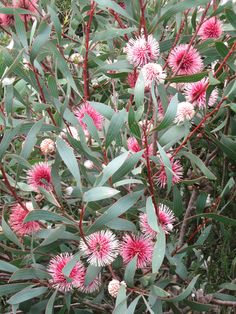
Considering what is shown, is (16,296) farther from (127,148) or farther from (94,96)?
(94,96)

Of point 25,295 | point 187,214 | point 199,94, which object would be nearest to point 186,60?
point 199,94

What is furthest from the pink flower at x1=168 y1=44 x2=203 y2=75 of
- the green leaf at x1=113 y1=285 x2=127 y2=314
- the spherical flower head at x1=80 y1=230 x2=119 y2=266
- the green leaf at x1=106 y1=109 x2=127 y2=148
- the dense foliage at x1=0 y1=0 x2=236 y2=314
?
the green leaf at x1=113 y1=285 x2=127 y2=314

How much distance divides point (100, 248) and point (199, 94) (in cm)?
36

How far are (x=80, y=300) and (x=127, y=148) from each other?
0.34 m

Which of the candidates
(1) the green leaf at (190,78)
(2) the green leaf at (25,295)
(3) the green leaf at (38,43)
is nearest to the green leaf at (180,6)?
(1) the green leaf at (190,78)

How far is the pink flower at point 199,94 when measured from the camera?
1113 mm

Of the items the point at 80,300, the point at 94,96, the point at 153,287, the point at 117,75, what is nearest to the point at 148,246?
the point at 153,287

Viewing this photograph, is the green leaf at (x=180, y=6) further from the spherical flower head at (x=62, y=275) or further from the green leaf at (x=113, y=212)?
the spherical flower head at (x=62, y=275)

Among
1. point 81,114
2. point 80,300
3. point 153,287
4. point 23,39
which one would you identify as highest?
point 23,39

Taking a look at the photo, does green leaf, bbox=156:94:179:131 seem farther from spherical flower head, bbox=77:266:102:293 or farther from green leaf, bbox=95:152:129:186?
spherical flower head, bbox=77:266:102:293

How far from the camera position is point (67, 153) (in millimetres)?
938

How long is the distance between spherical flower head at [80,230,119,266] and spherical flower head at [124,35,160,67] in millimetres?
330

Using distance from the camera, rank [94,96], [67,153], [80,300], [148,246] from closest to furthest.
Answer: [67,153] → [148,246] → [80,300] → [94,96]

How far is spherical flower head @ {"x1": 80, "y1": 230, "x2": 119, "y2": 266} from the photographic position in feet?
3.26
